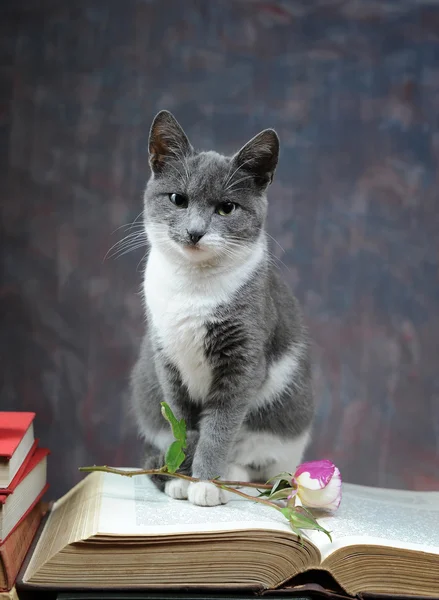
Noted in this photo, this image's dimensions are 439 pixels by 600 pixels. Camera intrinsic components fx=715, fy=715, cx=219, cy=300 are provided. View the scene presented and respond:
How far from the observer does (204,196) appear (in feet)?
4.29

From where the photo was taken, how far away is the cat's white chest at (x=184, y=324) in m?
1.32

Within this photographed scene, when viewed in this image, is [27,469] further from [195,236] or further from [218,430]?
[195,236]

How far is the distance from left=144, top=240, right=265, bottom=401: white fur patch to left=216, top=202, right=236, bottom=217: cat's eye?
0.10 m

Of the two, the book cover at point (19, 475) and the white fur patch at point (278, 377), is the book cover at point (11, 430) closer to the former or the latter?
the book cover at point (19, 475)

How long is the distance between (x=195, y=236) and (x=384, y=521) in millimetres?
577

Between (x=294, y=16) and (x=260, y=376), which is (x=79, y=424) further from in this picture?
(x=294, y=16)

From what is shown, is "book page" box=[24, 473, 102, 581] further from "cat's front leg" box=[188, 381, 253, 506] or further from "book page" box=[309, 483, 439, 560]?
"book page" box=[309, 483, 439, 560]

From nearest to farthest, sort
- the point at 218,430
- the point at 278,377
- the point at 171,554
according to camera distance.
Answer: the point at 171,554 < the point at 218,430 < the point at 278,377

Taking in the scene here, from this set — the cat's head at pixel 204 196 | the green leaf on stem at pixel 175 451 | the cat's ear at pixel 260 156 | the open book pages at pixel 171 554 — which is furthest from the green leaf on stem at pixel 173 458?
the cat's ear at pixel 260 156

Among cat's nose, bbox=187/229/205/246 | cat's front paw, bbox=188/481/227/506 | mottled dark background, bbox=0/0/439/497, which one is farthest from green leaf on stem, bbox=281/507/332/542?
mottled dark background, bbox=0/0/439/497

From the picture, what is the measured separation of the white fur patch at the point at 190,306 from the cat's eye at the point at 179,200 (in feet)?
0.33

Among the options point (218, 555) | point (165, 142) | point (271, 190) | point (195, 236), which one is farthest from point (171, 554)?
point (271, 190)

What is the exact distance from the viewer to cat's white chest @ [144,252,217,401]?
1319 millimetres

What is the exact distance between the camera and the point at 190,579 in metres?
0.98
